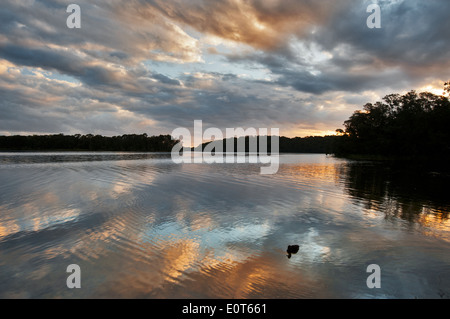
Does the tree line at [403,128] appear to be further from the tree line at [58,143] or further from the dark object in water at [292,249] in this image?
the tree line at [58,143]

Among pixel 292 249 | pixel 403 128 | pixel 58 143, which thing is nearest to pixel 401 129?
pixel 403 128

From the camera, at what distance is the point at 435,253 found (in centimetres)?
889

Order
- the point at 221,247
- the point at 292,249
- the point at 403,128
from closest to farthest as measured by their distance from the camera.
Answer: the point at 292,249 < the point at 221,247 < the point at 403,128

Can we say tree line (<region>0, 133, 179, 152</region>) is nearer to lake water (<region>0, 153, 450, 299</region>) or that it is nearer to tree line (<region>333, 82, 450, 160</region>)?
tree line (<region>333, 82, 450, 160</region>)

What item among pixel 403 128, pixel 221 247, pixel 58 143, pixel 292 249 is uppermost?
pixel 403 128

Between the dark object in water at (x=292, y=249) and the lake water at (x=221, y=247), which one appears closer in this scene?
the lake water at (x=221, y=247)

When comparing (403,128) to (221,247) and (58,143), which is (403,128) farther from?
(58,143)

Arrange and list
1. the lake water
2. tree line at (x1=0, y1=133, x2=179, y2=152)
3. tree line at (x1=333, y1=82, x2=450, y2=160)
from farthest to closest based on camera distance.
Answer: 1. tree line at (x1=0, y1=133, x2=179, y2=152)
2. tree line at (x1=333, y1=82, x2=450, y2=160)
3. the lake water

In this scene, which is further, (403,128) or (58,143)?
(58,143)

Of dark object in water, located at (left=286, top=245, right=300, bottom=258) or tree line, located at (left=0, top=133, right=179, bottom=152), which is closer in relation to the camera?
dark object in water, located at (left=286, top=245, right=300, bottom=258)

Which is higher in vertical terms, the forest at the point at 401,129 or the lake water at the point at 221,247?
the forest at the point at 401,129

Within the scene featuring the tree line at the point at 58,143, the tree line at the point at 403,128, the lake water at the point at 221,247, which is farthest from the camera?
the tree line at the point at 58,143

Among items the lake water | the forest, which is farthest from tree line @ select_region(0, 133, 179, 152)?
the lake water

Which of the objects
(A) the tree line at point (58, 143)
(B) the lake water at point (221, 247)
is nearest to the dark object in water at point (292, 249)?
(B) the lake water at point (221, 247)
